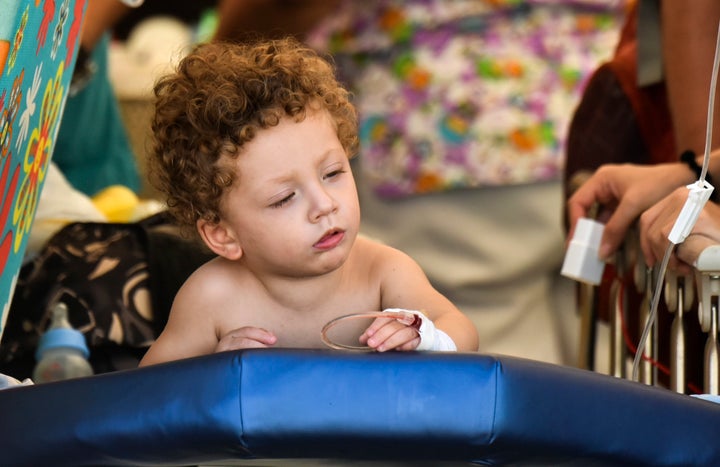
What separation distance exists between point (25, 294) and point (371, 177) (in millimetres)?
935

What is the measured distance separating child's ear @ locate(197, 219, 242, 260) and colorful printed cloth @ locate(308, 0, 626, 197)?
101cm

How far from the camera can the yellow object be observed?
2275 mm

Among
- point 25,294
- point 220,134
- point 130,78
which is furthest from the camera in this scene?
point 130,78

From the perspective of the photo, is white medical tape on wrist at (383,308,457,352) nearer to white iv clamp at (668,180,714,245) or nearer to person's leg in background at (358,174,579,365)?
white iv clamp at (668,180,714,245)

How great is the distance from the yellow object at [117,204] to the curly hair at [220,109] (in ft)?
2.69

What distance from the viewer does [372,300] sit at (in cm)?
148

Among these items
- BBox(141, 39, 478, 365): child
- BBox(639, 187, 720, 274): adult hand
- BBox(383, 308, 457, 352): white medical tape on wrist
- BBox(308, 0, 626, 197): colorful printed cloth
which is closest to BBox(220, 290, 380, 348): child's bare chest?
BBox(141, 39, 478, 365): child

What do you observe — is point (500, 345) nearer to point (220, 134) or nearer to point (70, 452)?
point (220, 134)

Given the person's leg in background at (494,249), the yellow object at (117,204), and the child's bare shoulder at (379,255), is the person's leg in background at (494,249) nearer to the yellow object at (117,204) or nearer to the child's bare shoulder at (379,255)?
the yellow object at (117,204)

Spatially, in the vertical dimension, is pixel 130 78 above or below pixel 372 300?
above

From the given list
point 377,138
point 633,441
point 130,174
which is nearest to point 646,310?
point 633,441

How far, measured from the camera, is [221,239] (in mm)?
1425

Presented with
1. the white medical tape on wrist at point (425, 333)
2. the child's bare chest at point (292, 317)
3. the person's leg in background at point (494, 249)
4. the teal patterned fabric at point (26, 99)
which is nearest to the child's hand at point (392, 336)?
the white medical tape on wrist at point (425, 333)

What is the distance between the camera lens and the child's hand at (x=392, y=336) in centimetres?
112
